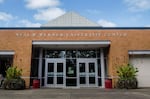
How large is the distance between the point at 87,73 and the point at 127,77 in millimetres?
4480

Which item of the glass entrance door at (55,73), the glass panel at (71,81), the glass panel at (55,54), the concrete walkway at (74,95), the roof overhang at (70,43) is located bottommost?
the concrete walkway at (74,95)

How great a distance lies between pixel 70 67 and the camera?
25531mm

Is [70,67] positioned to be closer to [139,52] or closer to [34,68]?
[34,68]

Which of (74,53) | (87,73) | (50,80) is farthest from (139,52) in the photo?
(50,80)

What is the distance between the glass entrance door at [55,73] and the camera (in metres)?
25.1

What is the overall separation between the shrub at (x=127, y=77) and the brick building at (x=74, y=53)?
1095mm

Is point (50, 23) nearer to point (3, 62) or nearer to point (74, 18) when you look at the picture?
point (74, 18)

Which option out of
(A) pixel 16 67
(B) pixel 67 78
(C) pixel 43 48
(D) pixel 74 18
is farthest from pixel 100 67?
(D) pixel 74 18

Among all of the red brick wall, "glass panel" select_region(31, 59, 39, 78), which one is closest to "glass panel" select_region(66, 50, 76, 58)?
the red brick wall

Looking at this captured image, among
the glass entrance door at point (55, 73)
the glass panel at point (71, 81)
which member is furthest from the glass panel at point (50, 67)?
the glass panel at point (71, 81)

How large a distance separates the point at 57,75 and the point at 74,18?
14260 millimetres

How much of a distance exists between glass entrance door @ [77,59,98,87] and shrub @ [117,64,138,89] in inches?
131

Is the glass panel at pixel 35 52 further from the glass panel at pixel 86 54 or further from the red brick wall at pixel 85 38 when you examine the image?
the glass panel at pixel 86 54

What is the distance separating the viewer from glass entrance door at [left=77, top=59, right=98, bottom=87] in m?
25.1
